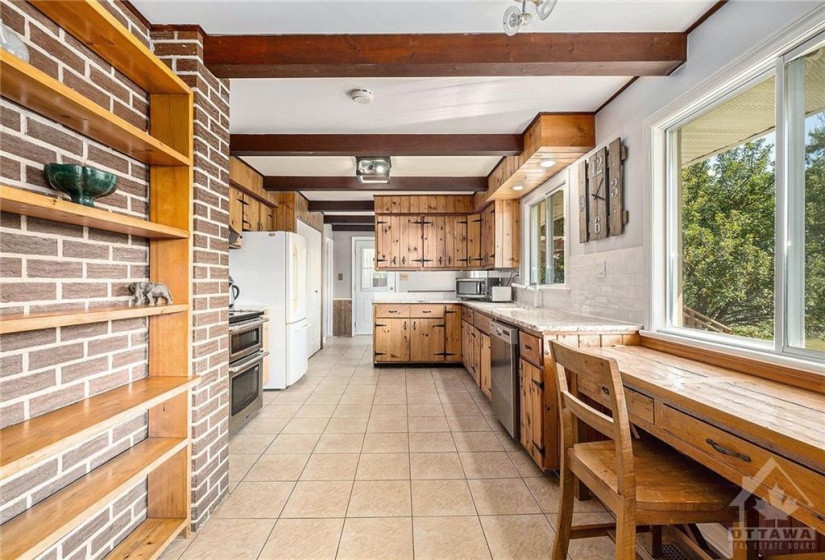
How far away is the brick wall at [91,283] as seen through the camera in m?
1.18

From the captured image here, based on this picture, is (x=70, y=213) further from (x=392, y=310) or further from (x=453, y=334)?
(x=453, y=334)

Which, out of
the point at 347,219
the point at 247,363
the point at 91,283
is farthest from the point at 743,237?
the point at 347,219

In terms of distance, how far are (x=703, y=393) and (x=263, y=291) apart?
150 inches

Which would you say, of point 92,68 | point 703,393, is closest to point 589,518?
point 703,393

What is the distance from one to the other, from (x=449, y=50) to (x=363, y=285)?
6.24 metres

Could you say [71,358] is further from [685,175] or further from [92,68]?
[685,175]

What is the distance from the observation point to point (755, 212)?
1.60 meters

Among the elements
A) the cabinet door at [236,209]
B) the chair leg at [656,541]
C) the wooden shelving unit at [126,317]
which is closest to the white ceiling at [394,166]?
the cabinet door at [236,209]

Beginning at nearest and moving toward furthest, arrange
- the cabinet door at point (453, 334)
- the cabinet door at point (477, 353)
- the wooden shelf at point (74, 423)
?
the wooden shelf at point (74, 423) < the cabinet door at point (477, 353) < the cabinet door at point (453, 334)

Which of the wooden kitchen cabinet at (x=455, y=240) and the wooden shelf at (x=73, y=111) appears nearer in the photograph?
the wooden shelf at (x=73, y=111)

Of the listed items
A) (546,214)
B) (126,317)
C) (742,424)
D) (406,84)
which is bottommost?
(742,424)

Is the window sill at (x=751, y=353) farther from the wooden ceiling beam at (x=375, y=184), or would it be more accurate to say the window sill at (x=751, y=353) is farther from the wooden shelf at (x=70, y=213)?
the wooden ceiling beam at (x=375, y=184)

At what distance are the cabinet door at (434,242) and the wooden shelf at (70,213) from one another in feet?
13.2

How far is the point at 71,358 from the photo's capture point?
4.46ft
